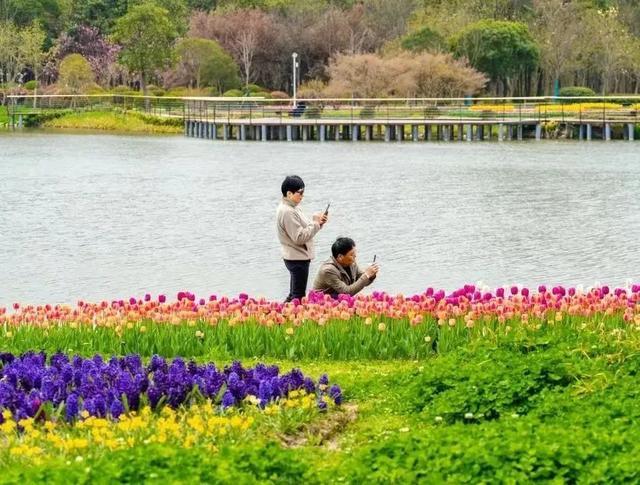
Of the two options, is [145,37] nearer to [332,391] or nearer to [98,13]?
[98,13]

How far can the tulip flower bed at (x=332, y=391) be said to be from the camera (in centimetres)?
623

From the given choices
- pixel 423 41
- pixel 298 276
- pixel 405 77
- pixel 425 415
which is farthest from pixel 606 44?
pixel 425 415

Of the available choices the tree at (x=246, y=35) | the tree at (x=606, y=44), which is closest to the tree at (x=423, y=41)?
the tree at (x=606, y=44)

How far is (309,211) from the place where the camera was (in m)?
31.2

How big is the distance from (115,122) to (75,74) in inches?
356

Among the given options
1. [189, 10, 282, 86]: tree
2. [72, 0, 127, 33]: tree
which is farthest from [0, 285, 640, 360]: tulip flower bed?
[72, 0, 127, 33]: tree

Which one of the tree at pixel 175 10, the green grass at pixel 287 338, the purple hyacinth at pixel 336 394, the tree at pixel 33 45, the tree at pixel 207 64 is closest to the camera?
the purple hyacinth at pixel 336 394

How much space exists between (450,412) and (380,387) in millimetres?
1269

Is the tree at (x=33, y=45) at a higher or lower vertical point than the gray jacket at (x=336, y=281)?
higher

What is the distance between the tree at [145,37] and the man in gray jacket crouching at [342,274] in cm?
6656

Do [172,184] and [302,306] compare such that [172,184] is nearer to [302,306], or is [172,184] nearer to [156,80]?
[302,306]

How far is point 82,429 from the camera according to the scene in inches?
297

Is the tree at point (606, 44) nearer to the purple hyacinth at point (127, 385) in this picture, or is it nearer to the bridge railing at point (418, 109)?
the bridge railing at point (418, 109)

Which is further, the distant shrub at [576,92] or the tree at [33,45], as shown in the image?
the tree at [33,45]
